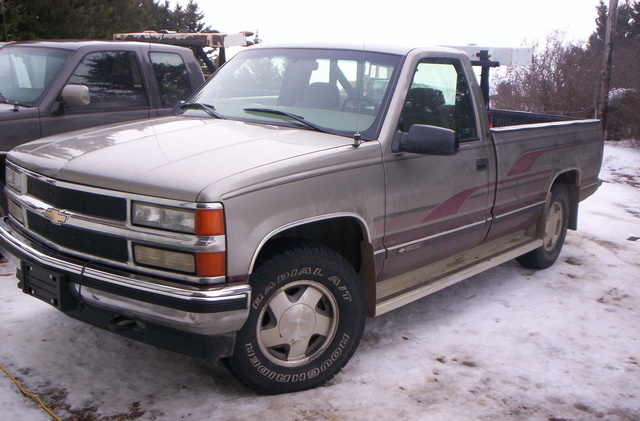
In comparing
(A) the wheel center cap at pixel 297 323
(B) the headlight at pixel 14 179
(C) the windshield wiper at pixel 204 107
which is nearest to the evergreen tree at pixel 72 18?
(C) the windshield wiper at pixel 204 107

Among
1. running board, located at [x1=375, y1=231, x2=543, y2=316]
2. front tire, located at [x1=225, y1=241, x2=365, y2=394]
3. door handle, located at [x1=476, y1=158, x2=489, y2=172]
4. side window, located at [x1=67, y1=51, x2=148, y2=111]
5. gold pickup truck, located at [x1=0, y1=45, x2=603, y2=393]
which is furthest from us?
side window, located at [x1=67, y1=51, x2=148, y2=111]

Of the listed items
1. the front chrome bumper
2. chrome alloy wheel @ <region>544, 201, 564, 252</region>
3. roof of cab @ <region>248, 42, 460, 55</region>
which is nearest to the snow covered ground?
the front chrome bumper

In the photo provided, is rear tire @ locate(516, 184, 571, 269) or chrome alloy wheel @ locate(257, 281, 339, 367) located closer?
chrome alloy wheel @ locate(257, 281, 339, 367)

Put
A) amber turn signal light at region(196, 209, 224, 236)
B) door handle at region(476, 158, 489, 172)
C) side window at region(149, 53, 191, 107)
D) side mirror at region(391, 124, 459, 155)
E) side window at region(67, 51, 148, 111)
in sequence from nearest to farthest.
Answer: amber turn signal light at region(196, 209, 224, 236)
side mirror at region(391, 124, 459, 155)
door handle at region(476, 158, 489, 172)
side window at region(67, 51, 148, 111)
side window at region(149, 53, 191, 107)

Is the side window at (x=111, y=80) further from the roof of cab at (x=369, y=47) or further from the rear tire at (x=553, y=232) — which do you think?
the rear tire at (x=553, y=232)

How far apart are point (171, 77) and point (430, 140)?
13.6ft

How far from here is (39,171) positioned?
361 centimetres

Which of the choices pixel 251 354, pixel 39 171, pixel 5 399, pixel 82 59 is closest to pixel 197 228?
pixel 251 354

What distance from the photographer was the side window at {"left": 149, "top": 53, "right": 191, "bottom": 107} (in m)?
7.08

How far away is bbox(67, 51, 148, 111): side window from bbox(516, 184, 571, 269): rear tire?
4069 millimetres

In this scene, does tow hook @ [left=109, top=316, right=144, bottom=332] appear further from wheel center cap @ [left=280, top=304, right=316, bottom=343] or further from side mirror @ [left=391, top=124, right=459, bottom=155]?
side mirror @ [left=391, top=124, right=459, bottom=155]

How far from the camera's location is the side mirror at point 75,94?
19.8 feet

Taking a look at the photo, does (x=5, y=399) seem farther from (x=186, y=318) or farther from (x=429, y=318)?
(x=429, y=318)

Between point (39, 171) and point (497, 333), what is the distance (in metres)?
3.12
